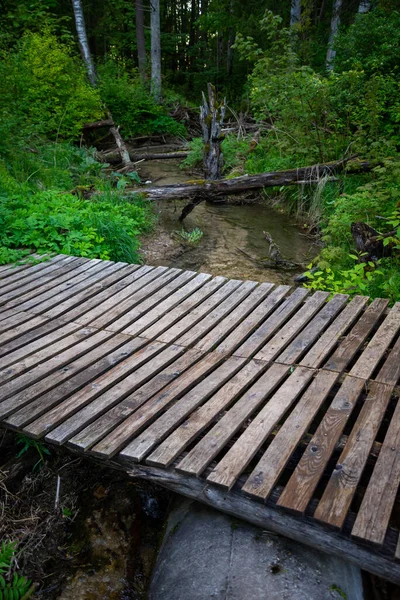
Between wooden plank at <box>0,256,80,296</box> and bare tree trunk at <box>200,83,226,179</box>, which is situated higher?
bare tree trunk at <box>200,83,226,179</box>

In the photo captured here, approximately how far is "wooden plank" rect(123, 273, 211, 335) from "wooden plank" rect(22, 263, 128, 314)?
72cm

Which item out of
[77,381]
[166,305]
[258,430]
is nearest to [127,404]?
[77,381]

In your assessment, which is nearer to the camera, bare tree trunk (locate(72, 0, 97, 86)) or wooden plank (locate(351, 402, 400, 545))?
wooden plank (locate(351, 402, 400, 545))

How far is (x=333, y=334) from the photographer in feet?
9.80

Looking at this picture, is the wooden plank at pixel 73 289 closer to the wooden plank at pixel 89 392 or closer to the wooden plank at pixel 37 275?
the wooden plank at pixel 37 275

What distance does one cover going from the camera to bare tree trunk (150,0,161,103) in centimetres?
1440

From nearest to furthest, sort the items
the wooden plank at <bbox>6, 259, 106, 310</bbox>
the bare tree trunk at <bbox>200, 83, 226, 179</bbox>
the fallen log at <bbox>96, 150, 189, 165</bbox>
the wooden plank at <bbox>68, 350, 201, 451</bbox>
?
1. the wooden plank at <bbox>68, 350, 201, 451</bbox>
2. the wooden plank at <bbox>6, 259, 106, 310</bbox>
3. the bare tree trunk at <bbox>200, 83, 226, 179</bbox>
4. the fallen log at <bbox>96, 150, 189, 165</bbox>

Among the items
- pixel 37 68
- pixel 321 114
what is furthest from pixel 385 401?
pixel 37 68

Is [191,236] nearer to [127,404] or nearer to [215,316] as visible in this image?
[215,316]

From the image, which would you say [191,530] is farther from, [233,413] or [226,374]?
[226,374]

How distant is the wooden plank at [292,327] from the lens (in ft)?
9.38

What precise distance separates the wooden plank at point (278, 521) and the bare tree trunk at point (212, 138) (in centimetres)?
722

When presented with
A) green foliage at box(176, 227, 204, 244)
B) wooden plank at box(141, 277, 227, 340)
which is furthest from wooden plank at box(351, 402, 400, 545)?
green foliage at box(176, 227, 204, 244)

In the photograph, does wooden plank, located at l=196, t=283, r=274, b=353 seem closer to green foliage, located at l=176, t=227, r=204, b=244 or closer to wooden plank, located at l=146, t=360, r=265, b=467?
wooden plank, located at l=146, t=360, r=265, b=467
